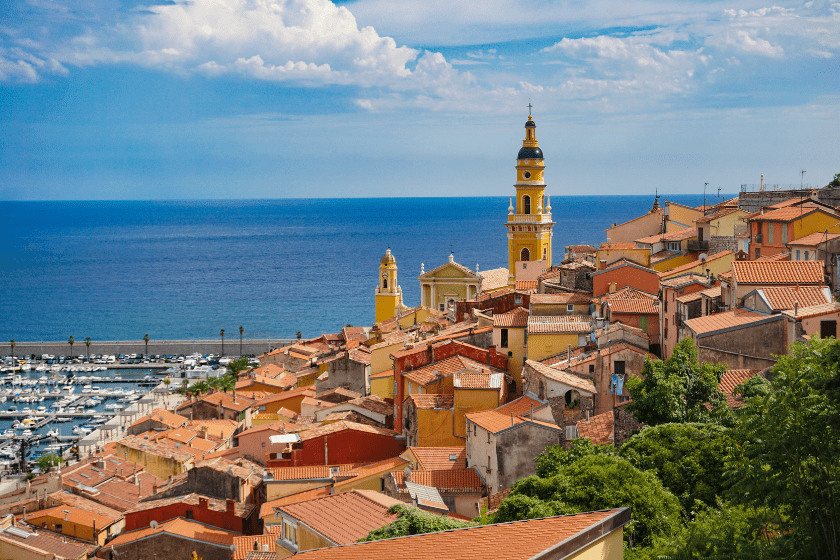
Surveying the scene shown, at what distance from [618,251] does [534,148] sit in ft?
61.8

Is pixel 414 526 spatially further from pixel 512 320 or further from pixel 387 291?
pixel 387 291

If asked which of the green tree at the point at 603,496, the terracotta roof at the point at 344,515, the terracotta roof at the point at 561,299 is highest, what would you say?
the terracotta roof at the point at 561,299

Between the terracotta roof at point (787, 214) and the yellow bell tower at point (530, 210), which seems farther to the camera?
the yellow bell tower at point (530, 210)

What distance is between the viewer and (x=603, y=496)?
15.7m

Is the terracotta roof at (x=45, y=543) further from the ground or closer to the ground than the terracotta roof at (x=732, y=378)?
closer to the ground

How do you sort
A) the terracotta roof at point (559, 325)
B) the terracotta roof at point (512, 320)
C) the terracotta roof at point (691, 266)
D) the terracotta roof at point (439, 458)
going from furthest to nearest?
1. the terracotta roof at point (691, 266)
2. the terracotta roof at point (512, 320)
3. the terracotta roof at point (559, 325)
4. the terracotta roof at point (439, 458)

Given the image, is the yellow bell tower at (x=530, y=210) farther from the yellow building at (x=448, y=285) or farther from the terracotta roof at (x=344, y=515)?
the terracotta roof at (x=344, y=515)

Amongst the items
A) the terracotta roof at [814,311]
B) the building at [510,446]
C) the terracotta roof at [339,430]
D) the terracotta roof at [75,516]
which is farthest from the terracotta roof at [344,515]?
the terracotta roof at [75,516]

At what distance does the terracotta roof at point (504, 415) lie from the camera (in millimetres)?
23125

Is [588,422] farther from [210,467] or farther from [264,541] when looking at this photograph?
[210,467]

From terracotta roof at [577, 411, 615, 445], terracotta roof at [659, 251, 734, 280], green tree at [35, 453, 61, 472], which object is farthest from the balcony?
terracotta roof at [577, 411, 615, 445]

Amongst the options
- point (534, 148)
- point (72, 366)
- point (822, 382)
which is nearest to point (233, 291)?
point (72, 366)

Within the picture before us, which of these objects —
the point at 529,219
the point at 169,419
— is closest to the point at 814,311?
the point at 529,219

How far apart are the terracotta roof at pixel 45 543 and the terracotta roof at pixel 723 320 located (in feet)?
64.8
